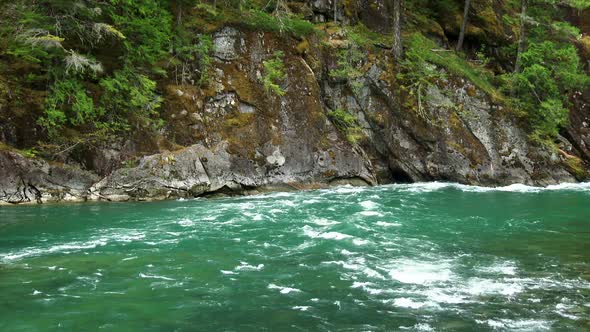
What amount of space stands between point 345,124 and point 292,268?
49.1ft

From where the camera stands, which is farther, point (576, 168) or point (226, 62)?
point (576, 168)

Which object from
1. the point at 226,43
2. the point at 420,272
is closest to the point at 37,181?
the point at 226,43

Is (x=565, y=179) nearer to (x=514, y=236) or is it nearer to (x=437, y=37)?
(x=437, y=37)

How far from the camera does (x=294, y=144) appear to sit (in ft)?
68.0

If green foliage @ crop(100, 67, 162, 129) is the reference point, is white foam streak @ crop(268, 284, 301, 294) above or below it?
below

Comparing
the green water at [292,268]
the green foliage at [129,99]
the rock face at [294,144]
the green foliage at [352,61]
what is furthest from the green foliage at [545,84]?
the green foliage at [129,99]

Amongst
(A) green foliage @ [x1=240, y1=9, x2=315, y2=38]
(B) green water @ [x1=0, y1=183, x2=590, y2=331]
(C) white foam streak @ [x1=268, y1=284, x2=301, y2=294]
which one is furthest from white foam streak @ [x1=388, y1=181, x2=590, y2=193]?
(C) white foam streak @ [x1=268, y1=284, x2=301, y2=294]

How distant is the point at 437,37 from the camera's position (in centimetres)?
3131

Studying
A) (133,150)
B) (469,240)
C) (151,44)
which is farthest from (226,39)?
(469,240)

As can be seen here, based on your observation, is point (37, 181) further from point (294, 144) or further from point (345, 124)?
point (345, 124)

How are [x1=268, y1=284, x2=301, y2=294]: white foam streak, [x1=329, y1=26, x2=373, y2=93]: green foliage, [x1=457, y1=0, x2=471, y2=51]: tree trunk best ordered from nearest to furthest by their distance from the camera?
[x1=268, y1=284, x2=301, y2=294]: white foam streak
[x1=329, y1=26, x2=373, y2=93]: green foliage
[x1=457, y1=0, x2=471, y2=51]: tree trunk

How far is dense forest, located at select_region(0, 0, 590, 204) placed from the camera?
1666 centimetres

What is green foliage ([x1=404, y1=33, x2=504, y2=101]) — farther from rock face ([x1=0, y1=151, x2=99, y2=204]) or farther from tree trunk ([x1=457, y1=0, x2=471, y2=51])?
rock face ([x1=0, y1=151, x2=99, y2=204])

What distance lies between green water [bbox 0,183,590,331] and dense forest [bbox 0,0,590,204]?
4.11 metres
